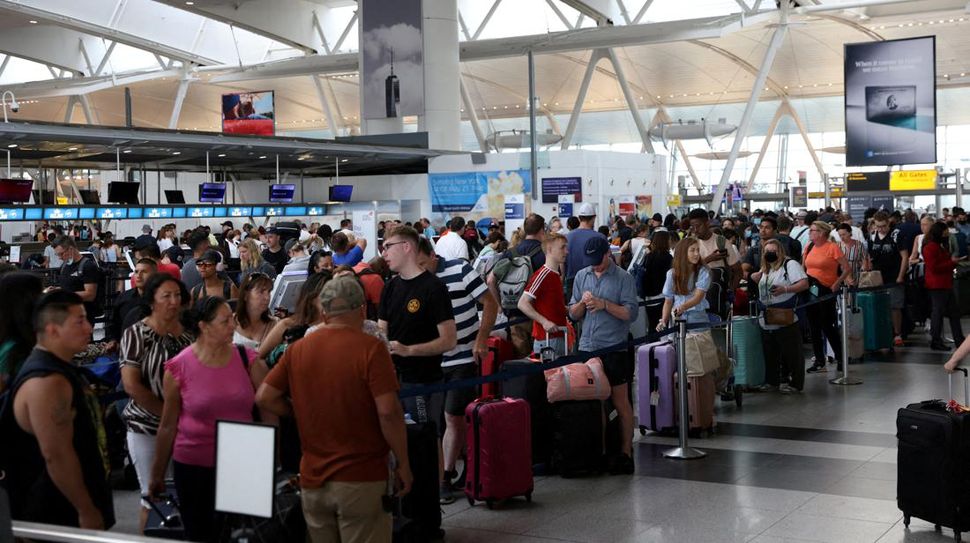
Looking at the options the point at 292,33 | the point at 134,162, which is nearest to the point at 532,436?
the point at 134,162

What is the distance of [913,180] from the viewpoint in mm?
30516

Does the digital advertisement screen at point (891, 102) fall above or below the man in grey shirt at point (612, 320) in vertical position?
above

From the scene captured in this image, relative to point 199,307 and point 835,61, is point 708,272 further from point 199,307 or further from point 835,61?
point 835,61

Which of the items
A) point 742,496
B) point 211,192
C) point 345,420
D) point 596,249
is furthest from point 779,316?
point 211,192

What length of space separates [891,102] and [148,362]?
64.2ft

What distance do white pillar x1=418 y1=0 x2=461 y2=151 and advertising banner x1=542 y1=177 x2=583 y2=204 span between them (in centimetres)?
429

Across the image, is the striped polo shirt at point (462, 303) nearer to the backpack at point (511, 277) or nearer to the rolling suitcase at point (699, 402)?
the rolling suitcase at point (699, 402)

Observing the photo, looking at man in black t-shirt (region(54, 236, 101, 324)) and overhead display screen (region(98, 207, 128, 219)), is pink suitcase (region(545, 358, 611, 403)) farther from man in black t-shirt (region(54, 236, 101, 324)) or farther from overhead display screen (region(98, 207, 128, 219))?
overhead display screen (region(98, 207, 128, 219))

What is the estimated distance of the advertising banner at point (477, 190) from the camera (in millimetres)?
29328

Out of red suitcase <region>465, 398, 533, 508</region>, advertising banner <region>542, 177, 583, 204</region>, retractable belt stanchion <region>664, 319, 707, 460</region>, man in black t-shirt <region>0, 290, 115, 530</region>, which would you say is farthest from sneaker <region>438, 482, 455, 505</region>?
advertising banner <region>542, 177, 583, 204</region>

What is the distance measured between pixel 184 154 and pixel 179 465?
25.2 m

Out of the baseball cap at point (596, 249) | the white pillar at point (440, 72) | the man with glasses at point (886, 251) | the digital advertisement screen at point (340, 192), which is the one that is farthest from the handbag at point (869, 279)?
the digital advertisement screen at point (340, 192)

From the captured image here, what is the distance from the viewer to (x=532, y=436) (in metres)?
7.95

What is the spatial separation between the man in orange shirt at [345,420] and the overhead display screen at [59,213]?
22.2 meters
